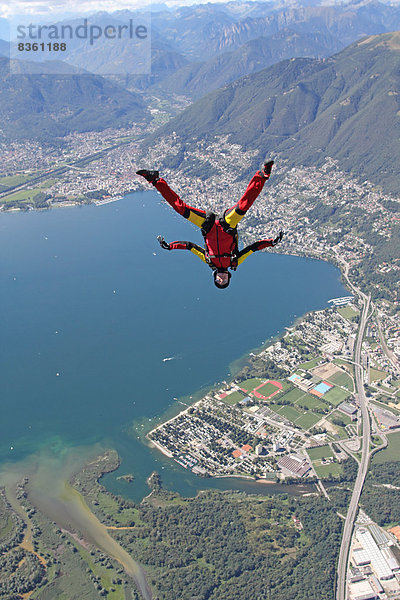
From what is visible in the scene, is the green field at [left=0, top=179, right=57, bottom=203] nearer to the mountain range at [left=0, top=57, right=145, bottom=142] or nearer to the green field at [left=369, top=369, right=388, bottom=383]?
the mountain range at [left=0, top=57, right=145, bottom=142]

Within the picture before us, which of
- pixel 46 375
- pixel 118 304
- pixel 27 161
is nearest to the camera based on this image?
pixel 46 375

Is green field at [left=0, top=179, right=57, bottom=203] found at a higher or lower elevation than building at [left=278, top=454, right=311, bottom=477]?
higher

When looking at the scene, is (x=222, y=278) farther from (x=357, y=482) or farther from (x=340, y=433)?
(x=340, y=433)

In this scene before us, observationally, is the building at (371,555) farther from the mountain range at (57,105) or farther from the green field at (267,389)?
the mountain range at (57,105)

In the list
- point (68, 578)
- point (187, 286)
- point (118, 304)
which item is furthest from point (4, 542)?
point (187, 286)

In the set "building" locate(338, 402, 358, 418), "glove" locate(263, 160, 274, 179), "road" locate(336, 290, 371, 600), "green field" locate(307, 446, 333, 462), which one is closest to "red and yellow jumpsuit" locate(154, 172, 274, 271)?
"glove" locate(263, 160, 274, 179)

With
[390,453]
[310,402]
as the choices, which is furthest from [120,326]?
[390,453]

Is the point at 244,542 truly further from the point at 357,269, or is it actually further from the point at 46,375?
the point at 357,269
